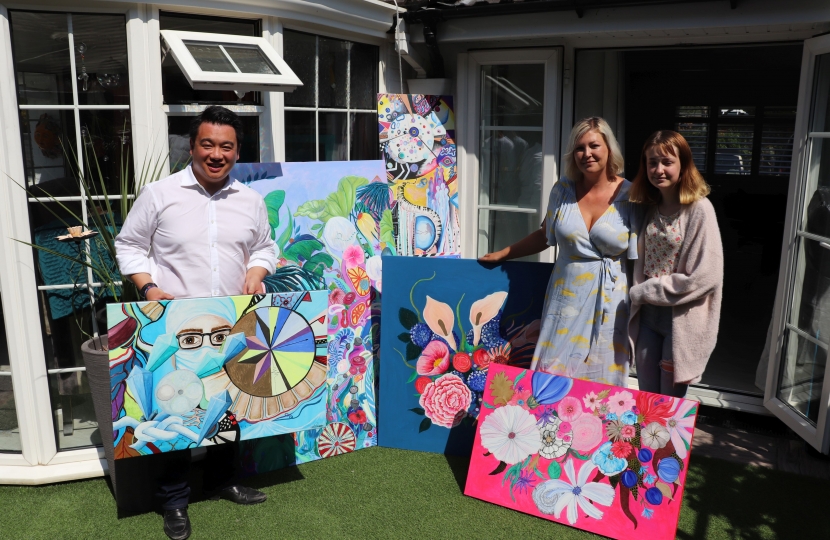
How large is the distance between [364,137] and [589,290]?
74.0 inches

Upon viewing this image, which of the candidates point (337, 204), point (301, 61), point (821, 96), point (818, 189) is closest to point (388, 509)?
point (337, 204)

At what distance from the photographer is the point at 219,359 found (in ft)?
9.31

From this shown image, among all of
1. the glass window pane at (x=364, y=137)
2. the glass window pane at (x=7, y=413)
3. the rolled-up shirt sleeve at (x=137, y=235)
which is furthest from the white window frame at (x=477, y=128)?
the glass window pane at (x=7, y=413)

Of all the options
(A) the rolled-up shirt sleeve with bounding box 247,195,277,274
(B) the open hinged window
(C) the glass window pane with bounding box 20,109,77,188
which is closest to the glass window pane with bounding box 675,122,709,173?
(B) the open hinged window

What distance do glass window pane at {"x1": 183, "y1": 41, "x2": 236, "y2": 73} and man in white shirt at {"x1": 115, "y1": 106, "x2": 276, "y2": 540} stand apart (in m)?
0.45

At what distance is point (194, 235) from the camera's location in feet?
9.28

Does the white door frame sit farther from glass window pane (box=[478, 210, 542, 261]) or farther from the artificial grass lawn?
glass window pane (box=[478, 210, 542, 261])

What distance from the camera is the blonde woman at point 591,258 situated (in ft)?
9.77

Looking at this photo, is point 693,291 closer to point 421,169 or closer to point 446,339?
point 446,339

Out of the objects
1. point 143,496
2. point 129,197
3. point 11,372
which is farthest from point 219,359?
point 11,372

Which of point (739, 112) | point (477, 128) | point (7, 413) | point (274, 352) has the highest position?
point (739, 112)

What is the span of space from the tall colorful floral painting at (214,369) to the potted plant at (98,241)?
0.42 meters

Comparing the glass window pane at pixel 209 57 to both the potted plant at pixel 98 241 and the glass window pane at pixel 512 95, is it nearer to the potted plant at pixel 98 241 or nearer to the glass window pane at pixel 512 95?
the potted plant at pixel 98 241

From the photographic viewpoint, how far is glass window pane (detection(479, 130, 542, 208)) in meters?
4.36
